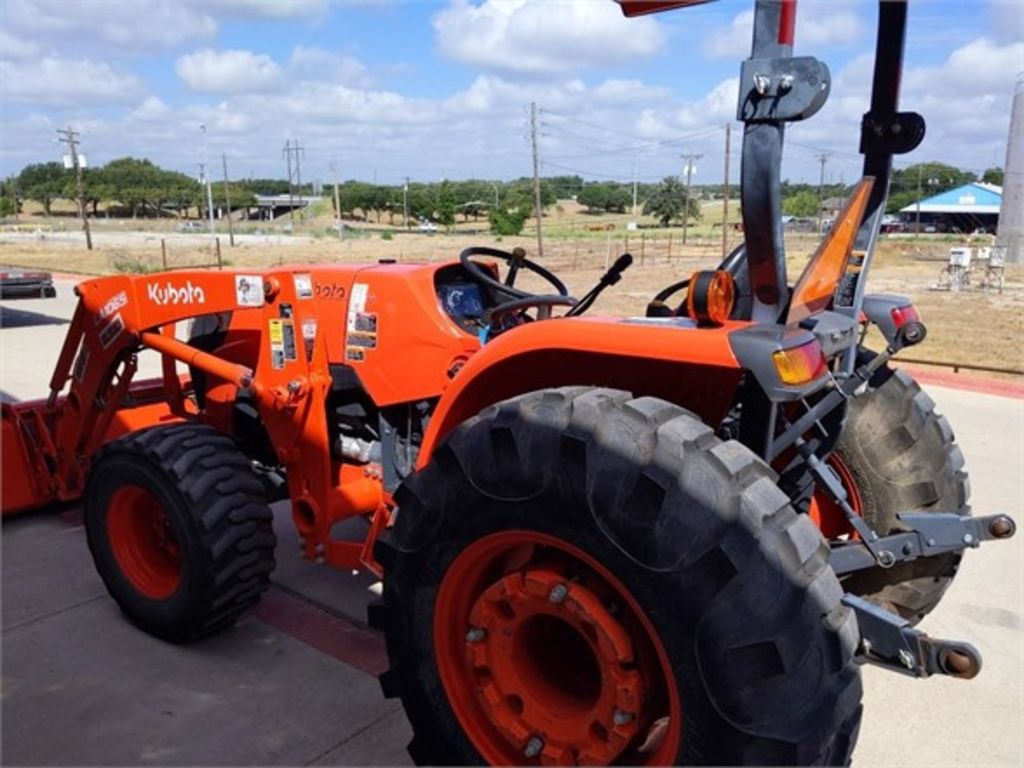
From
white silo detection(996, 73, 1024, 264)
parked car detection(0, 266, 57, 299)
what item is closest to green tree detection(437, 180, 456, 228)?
white silo detection(996, 73, 1024, 264)

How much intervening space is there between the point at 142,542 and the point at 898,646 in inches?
118

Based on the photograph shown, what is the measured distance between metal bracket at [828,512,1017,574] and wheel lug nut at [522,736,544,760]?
1086 millimetres

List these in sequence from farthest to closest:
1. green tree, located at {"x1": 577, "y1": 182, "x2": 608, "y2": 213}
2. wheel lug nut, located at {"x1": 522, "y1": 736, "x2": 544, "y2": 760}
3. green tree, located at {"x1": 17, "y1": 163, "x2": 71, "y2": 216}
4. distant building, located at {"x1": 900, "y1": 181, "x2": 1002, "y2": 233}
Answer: green tree, located at {"x1": 577, "y1": 182, "x2": 608, "y2": 213} → green tree, located at {"x1": 17, "y1": 163, "x2": 71, "y2": 216} → distant building, located at {"x1": 900, "y1": 181, "x2": 1002, "y2": 233} → wheel lug nut, located at {"x1": 522, "y1": 736, "x2": 544, "y2": 760}

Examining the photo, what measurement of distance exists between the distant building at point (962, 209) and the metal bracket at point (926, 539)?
286 ft

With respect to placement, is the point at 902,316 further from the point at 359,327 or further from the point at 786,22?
the point at 359,327

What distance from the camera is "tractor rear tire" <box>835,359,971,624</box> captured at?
308 centimetres

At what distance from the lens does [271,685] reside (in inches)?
125

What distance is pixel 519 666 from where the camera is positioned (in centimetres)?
231

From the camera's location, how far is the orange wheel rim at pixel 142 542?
3576 millimetres

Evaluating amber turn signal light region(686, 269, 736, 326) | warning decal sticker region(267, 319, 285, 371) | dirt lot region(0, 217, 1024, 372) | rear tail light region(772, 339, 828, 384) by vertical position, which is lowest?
dirt lot region(0, 217, 1024, 372)

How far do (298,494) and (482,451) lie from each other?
1.62 metres

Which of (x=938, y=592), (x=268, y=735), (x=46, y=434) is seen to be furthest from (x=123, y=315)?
(x=938, y=592)

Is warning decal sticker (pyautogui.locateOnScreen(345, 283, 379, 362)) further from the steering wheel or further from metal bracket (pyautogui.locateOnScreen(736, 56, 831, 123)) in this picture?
metal bracket (pyautogui.locateOnScreen(736, 56, 831, 123))

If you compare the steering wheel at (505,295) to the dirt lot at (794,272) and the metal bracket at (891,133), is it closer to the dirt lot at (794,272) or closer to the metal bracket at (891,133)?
the dirt lot at (794,272)
